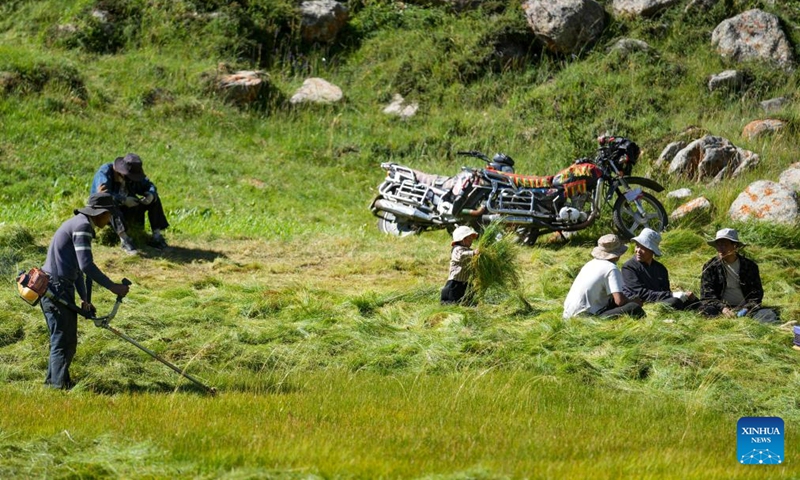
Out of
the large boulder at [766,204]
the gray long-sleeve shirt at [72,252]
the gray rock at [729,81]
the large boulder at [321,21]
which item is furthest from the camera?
the large boulder at [321,21]

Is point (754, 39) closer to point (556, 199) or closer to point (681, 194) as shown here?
point (681, 194)

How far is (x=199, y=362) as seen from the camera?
8969 mm

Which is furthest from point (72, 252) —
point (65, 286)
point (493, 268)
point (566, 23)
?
point (566, 23)

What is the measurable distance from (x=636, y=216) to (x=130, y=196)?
693 centimetres

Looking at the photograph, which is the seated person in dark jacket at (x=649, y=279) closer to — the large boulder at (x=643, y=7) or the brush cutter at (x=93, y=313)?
the brush cutter at (x=93, y=313)

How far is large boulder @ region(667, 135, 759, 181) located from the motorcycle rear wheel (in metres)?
4.48

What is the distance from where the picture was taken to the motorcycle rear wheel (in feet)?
51.6

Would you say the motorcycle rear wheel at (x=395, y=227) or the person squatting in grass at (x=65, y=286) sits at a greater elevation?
the person squatting in grass at (x=65, y=286)

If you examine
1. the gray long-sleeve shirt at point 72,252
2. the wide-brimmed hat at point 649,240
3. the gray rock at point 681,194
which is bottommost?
the gray rock at point 681,194

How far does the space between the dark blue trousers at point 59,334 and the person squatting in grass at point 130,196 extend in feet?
17.8

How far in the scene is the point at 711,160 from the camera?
16.7 metres

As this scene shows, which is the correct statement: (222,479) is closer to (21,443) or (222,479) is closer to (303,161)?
(21,443)

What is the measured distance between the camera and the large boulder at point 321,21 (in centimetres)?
2345

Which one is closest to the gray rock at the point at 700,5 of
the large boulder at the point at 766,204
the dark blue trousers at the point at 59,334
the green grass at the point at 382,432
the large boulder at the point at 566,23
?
the large boulder at the point at 566,23
